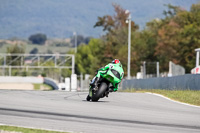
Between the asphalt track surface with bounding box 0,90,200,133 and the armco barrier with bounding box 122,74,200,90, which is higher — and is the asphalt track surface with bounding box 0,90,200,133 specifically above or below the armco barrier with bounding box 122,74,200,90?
below

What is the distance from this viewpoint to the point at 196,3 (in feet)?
223

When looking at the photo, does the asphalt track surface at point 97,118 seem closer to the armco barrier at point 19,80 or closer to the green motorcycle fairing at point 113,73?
the green motorcycle fairing at point 113,73

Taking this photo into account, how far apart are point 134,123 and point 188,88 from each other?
12.4 meters

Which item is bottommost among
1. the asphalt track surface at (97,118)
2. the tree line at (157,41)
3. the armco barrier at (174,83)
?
the asphalt track surface at (97,118)

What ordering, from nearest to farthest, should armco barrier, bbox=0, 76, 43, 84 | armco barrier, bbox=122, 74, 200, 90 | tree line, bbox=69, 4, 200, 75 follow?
1. armco barrier, bbox=122, 74, 200, 90
2. tree line, bbox=69, 4, 200, 75
3. armco barrier, bbox=0, 76, 43, 84

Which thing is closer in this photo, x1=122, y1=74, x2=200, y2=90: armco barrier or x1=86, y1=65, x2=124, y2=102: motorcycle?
x1=86, y1=65, x2=124, y2=102: motorcycle

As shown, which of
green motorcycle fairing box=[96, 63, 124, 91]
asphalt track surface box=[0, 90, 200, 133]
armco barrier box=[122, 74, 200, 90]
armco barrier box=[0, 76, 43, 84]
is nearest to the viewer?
asphalt track surface box=[0, 90, 200, 133]

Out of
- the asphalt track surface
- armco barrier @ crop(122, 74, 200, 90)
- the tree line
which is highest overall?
the tree line

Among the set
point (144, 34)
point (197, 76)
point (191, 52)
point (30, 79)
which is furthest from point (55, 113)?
point (30, 79)

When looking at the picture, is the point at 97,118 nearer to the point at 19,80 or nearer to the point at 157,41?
the point at 157,41

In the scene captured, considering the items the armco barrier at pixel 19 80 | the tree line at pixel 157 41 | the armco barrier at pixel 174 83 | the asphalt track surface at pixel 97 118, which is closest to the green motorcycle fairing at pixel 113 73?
the asphalt track surface at pixel 97 118

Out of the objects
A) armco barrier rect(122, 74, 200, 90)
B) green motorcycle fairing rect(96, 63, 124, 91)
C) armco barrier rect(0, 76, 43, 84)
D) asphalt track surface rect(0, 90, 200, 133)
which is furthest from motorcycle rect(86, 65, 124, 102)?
armco barrier rect(0, 76, 43, 84)

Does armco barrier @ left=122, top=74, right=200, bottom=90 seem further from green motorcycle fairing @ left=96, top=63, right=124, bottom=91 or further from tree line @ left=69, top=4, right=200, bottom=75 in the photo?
tree line @ left=69, top=4, right=200, bottom=75

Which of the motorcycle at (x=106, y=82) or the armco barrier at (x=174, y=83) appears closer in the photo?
the motorcycle at (x=106, y=82)
